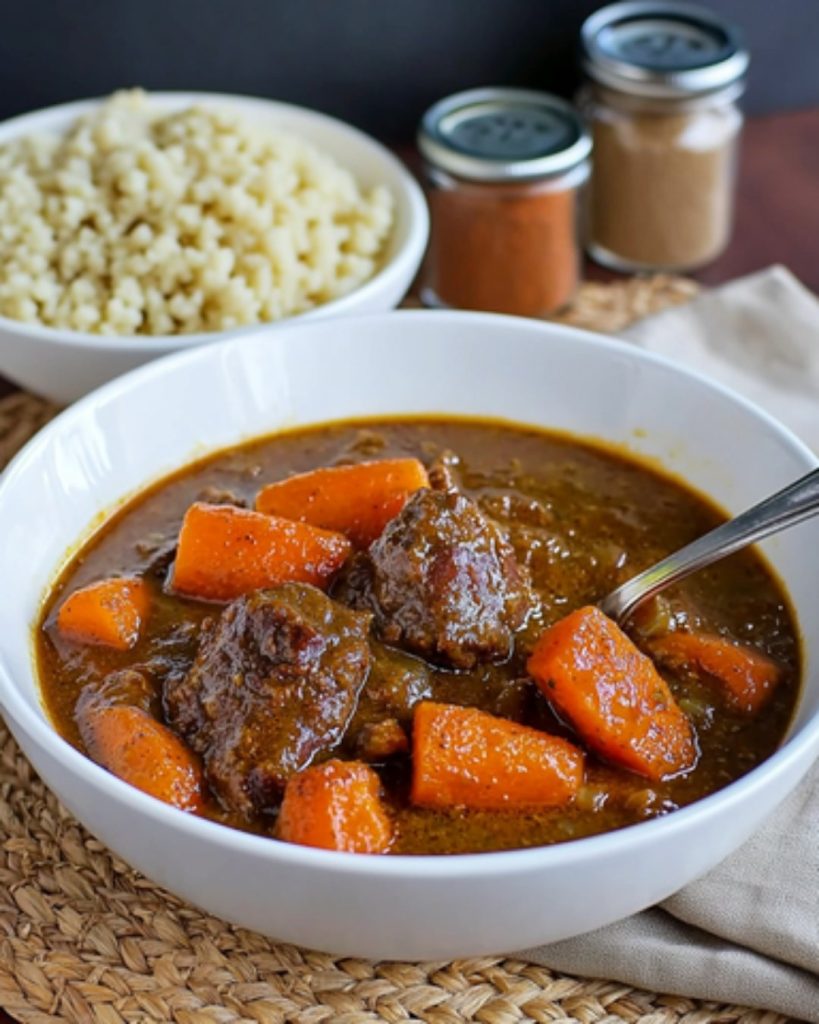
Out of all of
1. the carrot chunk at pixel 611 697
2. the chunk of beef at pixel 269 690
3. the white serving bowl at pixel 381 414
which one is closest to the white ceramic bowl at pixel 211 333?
the white serving bowl at pixel 381 414

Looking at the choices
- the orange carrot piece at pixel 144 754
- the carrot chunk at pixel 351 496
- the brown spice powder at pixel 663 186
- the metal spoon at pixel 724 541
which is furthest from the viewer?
the brown spice powder at pixel 663 186

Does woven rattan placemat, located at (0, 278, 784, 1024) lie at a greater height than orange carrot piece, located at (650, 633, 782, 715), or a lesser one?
lesser

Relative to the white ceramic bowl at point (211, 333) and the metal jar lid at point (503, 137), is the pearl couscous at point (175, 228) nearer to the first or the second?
the white ceramic bowl at point (211, 333)

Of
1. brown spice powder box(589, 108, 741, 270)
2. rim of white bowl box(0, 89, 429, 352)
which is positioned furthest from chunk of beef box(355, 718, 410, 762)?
brown spice powder box(589, 108, 741, 270)

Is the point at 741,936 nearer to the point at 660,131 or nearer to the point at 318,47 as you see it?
the point at 660,131

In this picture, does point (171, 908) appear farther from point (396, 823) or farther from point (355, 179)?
point (355, 179)

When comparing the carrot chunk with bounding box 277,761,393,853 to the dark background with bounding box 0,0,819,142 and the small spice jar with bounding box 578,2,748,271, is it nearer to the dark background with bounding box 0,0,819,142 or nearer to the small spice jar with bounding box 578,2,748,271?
the small spice jar with bounding box 578,2,748,271

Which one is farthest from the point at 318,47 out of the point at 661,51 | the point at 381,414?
the point at 381,414
